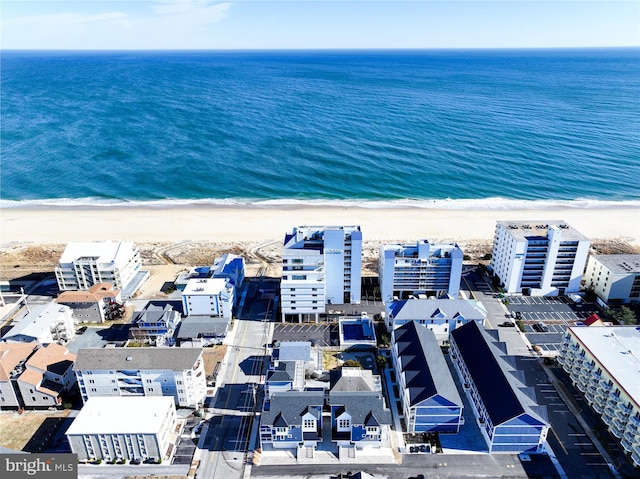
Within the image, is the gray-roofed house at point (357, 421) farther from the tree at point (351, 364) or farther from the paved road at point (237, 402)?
the tree at point (351, 364)

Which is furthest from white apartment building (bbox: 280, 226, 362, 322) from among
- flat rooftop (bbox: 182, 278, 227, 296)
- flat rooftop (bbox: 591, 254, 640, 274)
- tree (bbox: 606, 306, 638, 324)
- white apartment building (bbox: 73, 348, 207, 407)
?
flat rooftop (bbox: 591, 254, 640, 274)

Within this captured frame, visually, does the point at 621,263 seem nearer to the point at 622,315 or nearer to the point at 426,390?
the point at 622,315

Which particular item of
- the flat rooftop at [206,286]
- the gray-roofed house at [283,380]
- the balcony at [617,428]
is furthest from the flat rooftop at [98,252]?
the balcony at [617,428]

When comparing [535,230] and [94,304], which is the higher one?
[535,230]

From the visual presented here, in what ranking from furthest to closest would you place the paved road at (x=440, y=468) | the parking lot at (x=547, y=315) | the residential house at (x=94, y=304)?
the residential house at (x=94, y=304) → the parking lot at (x=547, y=315) → the paved road at (x=440, y=468)

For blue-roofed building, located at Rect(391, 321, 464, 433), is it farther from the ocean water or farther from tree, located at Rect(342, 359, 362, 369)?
the ocean water

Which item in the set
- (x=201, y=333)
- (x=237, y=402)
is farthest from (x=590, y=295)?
(x=201, y=333)

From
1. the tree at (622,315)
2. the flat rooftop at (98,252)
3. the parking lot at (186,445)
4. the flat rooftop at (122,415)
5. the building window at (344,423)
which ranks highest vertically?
the flat rooftop at (98,252)
